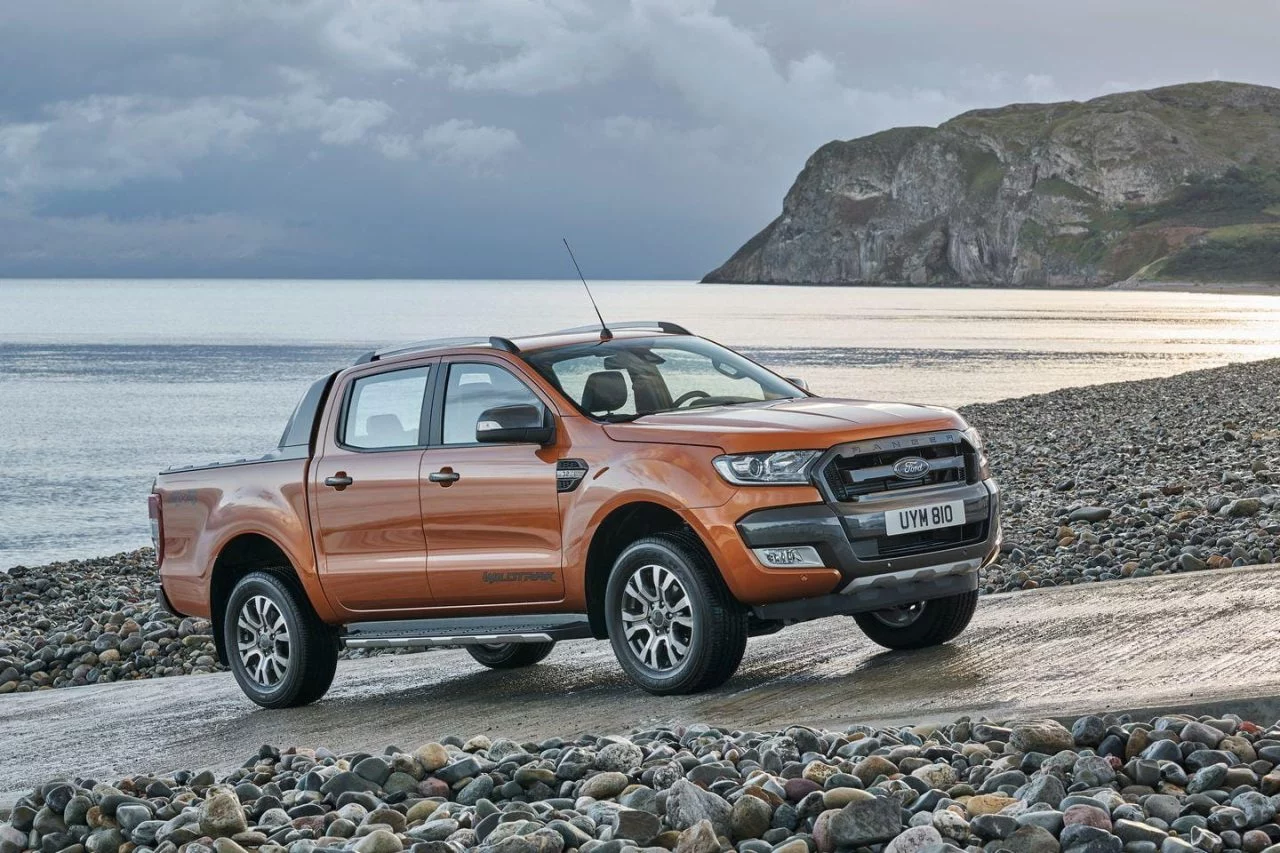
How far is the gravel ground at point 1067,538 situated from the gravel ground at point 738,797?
6.01 metres

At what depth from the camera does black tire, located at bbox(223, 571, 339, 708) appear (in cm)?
934

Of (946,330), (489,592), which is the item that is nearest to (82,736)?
(489,592)

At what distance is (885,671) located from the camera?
8.27 m

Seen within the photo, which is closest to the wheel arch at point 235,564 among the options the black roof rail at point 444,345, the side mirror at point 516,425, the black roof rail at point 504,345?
the black roof rail at point 444,345

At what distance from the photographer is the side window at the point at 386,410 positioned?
29.6 ft

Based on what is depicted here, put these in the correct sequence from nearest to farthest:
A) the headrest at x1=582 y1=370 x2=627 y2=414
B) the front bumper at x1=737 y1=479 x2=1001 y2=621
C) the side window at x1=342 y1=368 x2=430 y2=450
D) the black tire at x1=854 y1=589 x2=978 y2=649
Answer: the front bumper at x1=737 y1=479 x2=1001 y2=621 → the headrest at x1=582 y1=370 x2=627 y2=414 → the black tire at x1=854 y1=589 x2=978 y2=649 → the side window at x1=342 y1=368 x2=430 y2=450

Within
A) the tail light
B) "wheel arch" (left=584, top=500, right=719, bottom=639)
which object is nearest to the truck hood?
"wheel arch" (left=584, top=500, right=719, bottom=639)

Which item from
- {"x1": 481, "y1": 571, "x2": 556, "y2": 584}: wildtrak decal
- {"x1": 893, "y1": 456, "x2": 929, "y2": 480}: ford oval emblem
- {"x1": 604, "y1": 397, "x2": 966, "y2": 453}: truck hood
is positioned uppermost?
{"x1": 604, "y1": 397, "x2": 966, "y2": 453}: truck hood

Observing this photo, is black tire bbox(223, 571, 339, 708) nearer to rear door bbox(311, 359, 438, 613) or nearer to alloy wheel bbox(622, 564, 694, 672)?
rear door bbox(311, 359, 438, 613)

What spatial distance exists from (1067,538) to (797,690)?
6.37 meters

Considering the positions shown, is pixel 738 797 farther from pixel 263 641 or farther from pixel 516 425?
pixel 263 641

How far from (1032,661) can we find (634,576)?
196 cm

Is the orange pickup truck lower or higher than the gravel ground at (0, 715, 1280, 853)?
higher

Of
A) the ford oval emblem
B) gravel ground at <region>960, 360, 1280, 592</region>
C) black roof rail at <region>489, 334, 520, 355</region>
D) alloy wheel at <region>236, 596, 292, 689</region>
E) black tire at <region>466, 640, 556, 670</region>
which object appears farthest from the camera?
gravel ground at <region>960, 360, 1280, 592</region>
